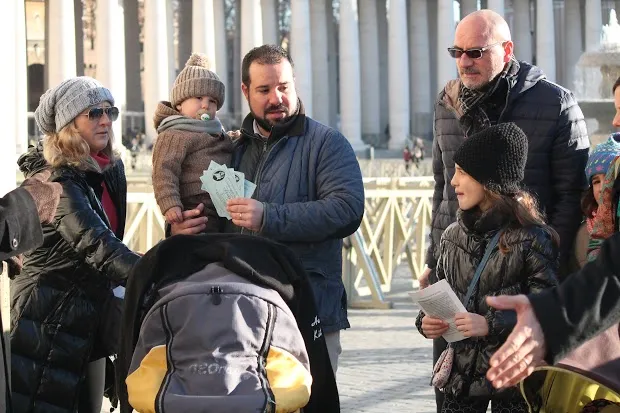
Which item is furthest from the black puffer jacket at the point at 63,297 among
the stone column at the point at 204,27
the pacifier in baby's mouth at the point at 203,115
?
the stone column at the point at 204,27

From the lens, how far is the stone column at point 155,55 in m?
72.0

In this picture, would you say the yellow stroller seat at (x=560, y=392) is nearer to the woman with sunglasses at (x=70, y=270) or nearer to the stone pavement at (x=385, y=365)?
the woman with sunglasses at (x=70, y=270)

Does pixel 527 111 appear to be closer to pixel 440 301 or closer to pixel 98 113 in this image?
pixel 440 301

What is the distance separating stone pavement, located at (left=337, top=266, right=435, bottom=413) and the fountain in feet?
9.66

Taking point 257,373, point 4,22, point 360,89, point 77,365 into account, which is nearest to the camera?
point 257,373

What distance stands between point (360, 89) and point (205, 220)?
268ft

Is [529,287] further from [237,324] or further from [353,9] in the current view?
[353,9]

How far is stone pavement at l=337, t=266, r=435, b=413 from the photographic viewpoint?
374 inches

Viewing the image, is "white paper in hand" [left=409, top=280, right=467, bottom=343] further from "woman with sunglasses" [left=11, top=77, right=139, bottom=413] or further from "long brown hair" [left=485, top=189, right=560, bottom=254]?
"woman with sunglasses" [left=11, top=77, right=139, bottom=413]

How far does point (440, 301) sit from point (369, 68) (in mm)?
82473

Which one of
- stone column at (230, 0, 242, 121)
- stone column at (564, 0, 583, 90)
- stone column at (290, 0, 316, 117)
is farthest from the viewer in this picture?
stone column at (230, 0, 242, 121)

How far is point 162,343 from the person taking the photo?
4.77 m

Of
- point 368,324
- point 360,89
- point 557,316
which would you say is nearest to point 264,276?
point 557,316

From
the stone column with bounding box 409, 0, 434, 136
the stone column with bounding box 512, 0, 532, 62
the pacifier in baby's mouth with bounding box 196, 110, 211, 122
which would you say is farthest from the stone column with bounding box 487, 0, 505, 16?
the pacifier in baby's mouth with bounding box 196, 110, 211, 122
